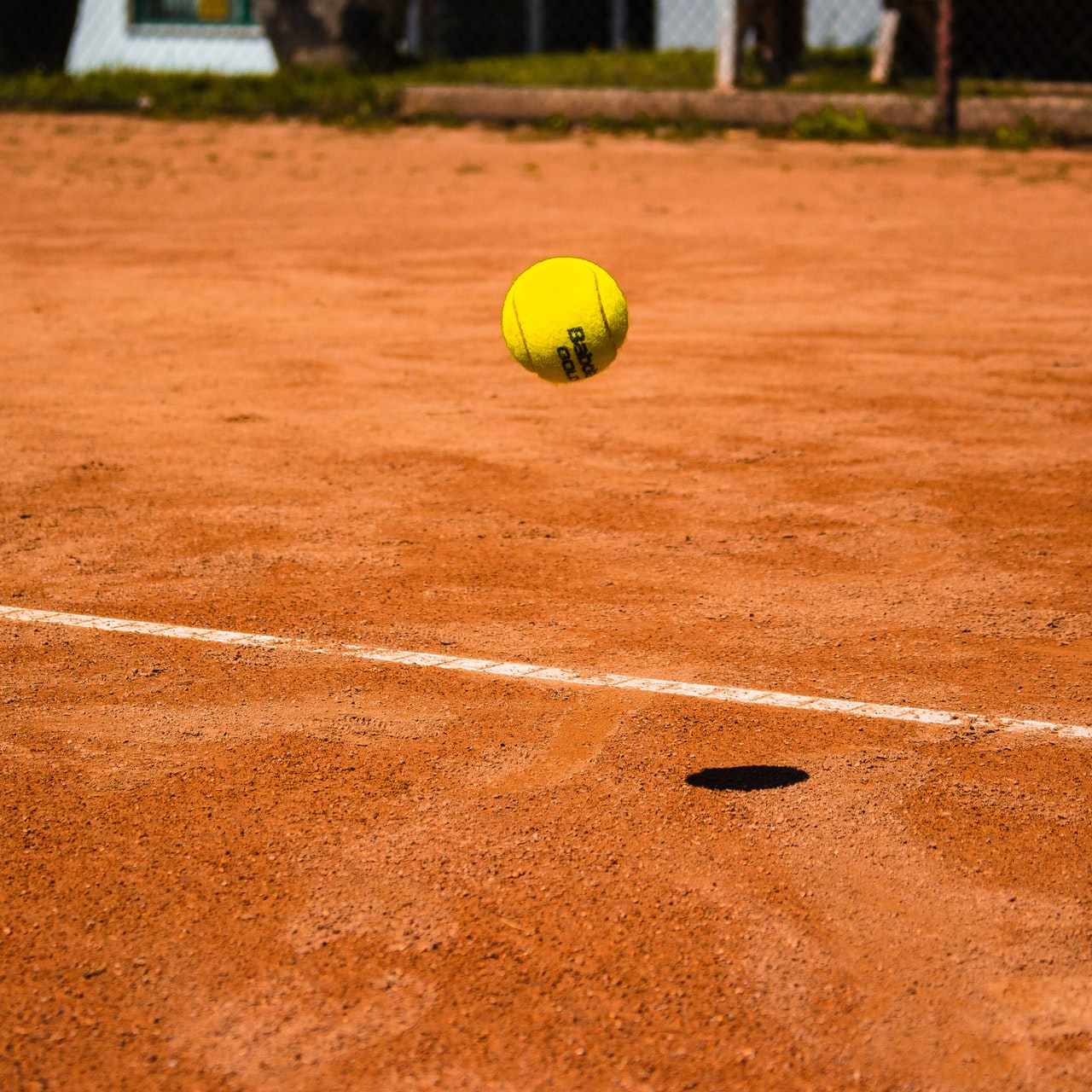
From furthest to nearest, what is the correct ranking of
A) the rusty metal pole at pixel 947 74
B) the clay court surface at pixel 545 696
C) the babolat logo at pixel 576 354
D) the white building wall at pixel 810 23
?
1. the white building wall at pixel 810 23
2. the rusty metal pole at pixel 947 74
3. the babolat logo at pixel 576 354
4. the clay court surface at pixel 545 696

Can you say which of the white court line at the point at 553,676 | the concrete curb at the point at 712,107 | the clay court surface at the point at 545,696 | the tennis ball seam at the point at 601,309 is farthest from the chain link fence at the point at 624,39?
the white court line at the point at 553,676

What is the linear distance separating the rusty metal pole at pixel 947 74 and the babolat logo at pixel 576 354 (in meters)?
10.2

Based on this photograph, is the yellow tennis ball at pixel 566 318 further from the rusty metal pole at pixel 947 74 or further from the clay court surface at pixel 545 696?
the rusty metal pole at pixel 947 74

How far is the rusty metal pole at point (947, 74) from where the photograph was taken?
14.0 m

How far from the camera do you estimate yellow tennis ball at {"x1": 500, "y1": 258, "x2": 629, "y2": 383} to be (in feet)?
16.0

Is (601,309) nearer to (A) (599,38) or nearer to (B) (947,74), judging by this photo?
(B) (947,74)

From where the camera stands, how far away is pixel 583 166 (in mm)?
13969

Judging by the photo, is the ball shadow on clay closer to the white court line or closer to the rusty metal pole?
the white court line

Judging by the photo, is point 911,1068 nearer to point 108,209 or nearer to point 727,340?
point 727,340

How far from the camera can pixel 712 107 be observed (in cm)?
1554

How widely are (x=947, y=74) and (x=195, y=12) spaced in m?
11.7

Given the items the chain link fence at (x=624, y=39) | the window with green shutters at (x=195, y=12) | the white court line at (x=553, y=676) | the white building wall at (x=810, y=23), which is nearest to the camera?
the white court line at (x=553, y=676)

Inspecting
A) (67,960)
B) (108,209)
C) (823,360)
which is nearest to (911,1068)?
(67,960)

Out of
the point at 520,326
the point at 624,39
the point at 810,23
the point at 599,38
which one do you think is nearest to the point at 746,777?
the point at 520,326
